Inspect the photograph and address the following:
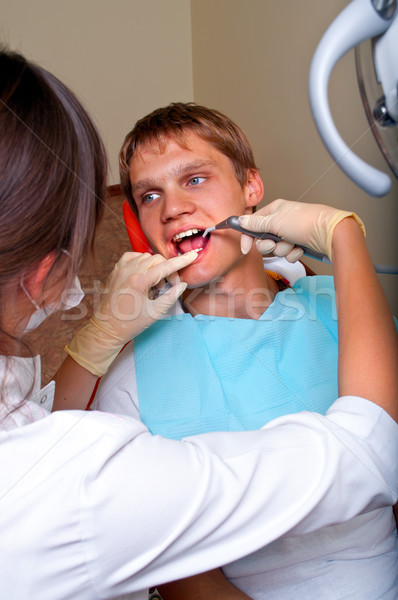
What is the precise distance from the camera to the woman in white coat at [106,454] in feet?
1.98

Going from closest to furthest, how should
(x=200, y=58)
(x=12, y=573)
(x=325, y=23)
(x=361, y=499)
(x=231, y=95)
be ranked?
(x=12, y=573), (x=361, y=499), (x=325, y=23), (x=231, y=95), (x=200, y=58)

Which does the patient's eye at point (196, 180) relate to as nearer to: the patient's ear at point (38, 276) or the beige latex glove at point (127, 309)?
the beige latex glove at point (127, 309)

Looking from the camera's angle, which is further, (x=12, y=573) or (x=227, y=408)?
(x=227, y=408)

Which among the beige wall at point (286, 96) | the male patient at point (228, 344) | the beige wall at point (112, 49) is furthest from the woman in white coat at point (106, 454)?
the beige wall at point (112, 49)

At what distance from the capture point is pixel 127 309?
4.01 feet

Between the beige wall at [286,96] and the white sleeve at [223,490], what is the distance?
601 mm

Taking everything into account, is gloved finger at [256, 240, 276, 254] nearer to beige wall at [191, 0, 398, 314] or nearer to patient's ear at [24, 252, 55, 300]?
beige wall at [191, 0, 398, 314]

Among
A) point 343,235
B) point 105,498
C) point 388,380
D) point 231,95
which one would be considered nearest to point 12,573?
point 105,498

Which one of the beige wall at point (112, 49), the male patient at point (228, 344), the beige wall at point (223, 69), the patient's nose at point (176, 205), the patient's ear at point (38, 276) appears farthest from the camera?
the beige wall at point (112, 49)

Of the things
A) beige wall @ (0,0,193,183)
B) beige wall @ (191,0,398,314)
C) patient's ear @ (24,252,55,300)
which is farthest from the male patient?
beige wall @ (0,0,193,183)

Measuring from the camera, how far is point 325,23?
1.60 meters

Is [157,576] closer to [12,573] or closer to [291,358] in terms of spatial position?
[12,573]

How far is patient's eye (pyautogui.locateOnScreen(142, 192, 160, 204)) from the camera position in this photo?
1.35 meters

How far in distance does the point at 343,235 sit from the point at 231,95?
155 cm
